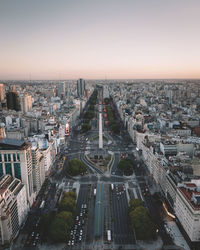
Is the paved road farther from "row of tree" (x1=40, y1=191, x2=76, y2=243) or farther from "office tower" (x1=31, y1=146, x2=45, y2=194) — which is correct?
"office tower" (x1=31, y1=146, x2=45, y2=194)

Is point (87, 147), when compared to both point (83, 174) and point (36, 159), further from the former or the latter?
point (36, 159)

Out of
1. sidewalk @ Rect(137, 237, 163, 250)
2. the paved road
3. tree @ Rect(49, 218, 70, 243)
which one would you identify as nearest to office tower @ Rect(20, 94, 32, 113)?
the paved road

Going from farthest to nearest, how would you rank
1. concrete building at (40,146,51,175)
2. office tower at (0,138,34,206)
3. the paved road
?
concrete building at (40,146,51,175), office tower at (0,138,34,206), the paved road

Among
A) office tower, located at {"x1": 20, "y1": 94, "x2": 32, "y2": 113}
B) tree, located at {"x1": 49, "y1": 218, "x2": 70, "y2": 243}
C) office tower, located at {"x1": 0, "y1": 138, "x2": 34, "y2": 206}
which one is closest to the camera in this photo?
tree, located at {"x1": 49, "y1": 218, "x2": 70, "y2": 243}

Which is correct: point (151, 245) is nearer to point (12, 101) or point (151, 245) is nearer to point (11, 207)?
point (11, 207)

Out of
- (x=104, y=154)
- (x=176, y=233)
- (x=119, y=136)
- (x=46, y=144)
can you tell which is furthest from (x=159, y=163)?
(x=119, y=136)

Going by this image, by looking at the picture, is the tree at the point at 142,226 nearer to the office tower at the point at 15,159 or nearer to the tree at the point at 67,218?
the tree at the point at 67,218
